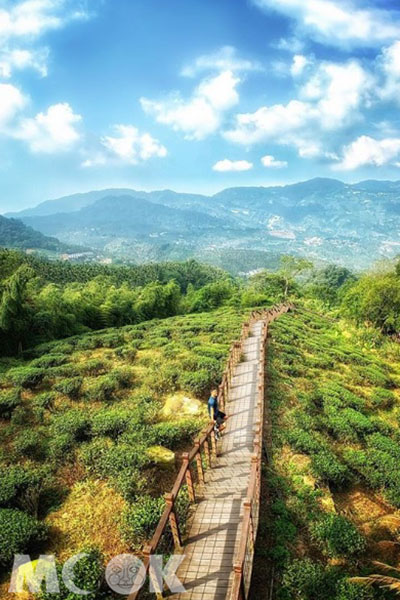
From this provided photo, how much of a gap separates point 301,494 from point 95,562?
5.38 meters

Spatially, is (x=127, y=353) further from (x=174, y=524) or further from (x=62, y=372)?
(x=174, y=524)

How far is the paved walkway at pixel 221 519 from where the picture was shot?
20.5ft

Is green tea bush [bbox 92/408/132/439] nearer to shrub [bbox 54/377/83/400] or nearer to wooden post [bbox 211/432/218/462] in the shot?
shrub [bbox 54/377/83/400]

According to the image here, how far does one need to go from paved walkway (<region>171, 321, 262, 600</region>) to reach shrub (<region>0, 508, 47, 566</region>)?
3236 millimetres

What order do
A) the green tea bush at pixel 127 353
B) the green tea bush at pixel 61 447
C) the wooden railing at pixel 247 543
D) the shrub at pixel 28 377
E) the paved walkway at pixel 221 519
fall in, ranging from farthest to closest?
the green tea bush at pixel 127 353
the shrub at pixel 28 377
the green tea bush at pixel 61 447
the paved walkway at pixel 221 519
the wooden railing at pixel 247 543

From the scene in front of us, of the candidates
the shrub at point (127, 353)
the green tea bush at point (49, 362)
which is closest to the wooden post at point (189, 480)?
the shrub at point (127, 353)

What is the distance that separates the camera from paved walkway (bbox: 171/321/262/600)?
246 inches

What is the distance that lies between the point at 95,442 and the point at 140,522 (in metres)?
3.89

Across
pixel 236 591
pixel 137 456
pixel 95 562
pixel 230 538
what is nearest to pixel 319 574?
pixel 230 538

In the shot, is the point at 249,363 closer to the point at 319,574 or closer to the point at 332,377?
the point at 332,377

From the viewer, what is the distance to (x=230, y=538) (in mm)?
7141

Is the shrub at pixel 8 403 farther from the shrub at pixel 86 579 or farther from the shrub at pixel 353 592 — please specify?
→ the shrub at pixel 353 592

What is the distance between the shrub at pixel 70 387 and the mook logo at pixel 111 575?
7886mm

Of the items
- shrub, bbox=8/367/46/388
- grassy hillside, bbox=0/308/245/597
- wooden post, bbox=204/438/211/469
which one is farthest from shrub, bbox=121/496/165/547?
shrub, bbox=8/367/46/388
